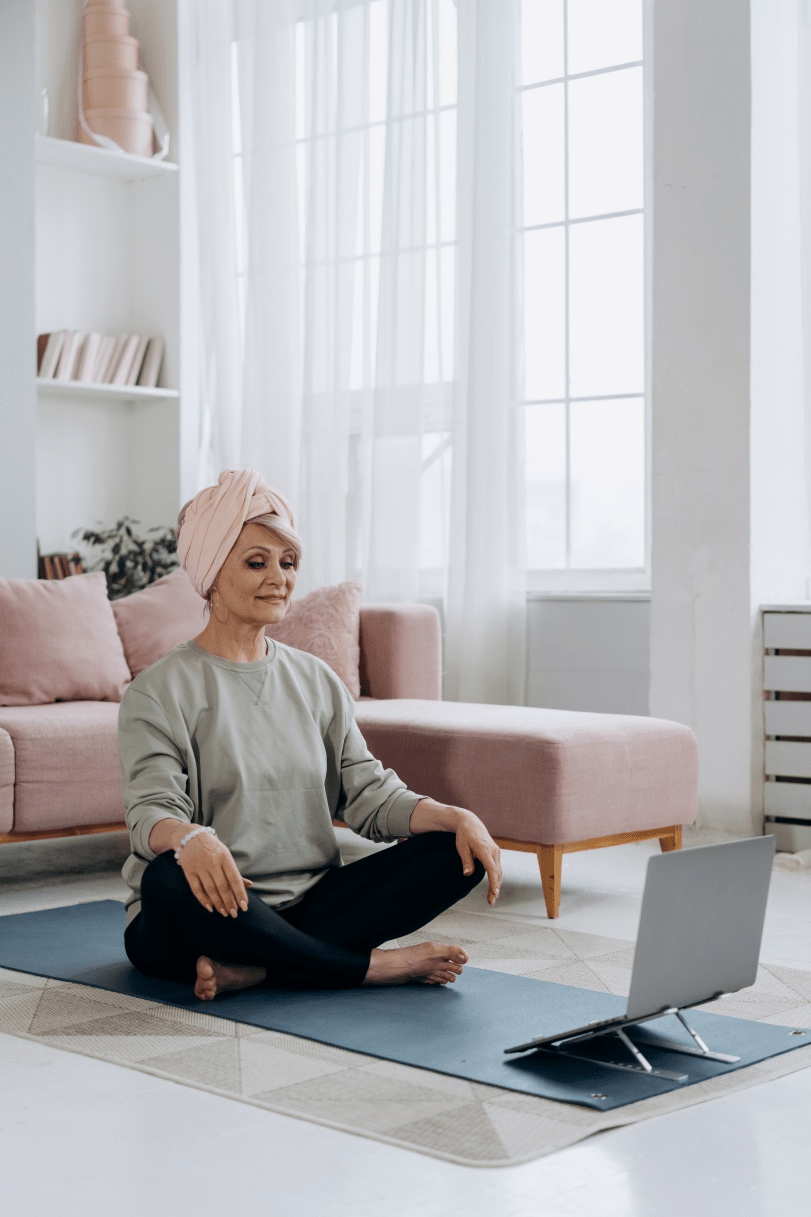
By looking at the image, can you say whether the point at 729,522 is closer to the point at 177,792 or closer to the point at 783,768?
the point at 783,768

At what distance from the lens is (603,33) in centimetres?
539

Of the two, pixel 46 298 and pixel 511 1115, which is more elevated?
pixel 46 298

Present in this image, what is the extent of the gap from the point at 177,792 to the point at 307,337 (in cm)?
354

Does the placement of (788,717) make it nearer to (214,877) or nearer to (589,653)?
(589,653)

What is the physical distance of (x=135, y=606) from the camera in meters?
4.75

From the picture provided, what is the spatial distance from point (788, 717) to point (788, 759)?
0.12 metres

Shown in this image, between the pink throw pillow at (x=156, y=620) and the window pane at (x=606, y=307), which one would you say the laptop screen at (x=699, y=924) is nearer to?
the pink throw pillow at (x=156, y=620)

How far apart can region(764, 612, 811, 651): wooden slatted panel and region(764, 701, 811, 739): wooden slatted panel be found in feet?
0.56

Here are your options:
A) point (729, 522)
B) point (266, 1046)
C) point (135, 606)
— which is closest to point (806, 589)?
point (729, 522)

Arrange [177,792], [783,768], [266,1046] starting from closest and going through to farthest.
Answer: [266,1046]
[177,792]
[783,768]

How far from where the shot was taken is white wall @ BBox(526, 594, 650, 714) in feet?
16.9

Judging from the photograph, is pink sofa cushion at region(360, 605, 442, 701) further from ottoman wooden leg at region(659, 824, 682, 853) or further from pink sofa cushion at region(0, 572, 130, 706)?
ottoman wooden leg at region(659, 824, 682, 853)

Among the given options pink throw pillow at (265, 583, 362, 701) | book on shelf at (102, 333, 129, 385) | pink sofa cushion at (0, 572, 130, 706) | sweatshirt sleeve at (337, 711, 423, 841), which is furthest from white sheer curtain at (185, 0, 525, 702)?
sweatshirt sleeve at (337, 711, 423, 841)

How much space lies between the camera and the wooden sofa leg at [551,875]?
139 inches
